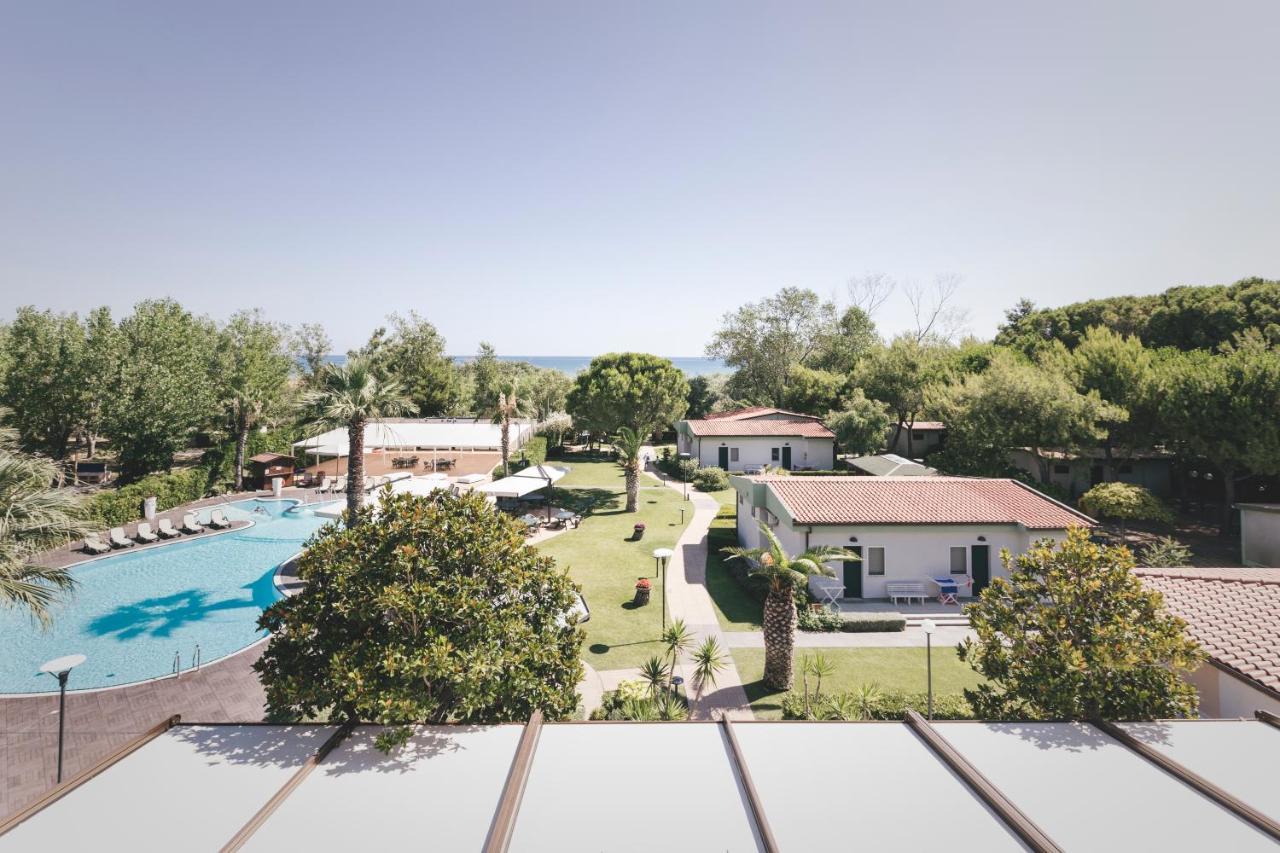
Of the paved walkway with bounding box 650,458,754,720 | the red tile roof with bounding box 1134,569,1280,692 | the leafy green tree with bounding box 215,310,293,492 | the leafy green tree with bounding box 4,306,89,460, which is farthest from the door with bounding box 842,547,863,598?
the leafy green tree with bounding box 4,306,89,460

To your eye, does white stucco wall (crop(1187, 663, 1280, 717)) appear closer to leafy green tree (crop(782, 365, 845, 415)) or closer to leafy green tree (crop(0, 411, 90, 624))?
leafy green tree (crop(0, 411, 90, 624))

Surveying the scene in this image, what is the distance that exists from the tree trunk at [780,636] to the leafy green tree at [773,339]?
48.3 m

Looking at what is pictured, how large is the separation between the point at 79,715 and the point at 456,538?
12.0m

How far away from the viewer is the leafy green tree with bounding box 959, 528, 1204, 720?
941 centimetres

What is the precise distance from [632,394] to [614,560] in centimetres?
1445

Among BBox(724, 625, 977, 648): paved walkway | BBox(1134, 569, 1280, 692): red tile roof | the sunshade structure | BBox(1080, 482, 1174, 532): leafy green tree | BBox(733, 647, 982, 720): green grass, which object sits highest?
BBox(1080, 482, 1174, 532): leafy green tree

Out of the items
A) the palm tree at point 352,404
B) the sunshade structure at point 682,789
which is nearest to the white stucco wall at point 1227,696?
the sunshade structure at point 682,789

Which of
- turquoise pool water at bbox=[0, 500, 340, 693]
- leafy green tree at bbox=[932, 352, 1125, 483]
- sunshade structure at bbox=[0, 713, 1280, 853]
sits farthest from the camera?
leafy green tree at bbox=[932, 352, 1125, 483]

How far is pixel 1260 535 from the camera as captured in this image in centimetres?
2241

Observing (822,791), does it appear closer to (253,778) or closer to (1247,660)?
(253,778)

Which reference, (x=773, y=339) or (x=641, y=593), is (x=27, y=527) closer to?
(x=641, y=593)

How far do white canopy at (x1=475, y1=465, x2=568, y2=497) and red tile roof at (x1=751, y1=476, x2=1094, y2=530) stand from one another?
12.1 m

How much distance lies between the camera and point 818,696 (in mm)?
13617

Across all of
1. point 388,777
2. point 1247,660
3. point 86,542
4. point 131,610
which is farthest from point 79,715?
point 1247,660
